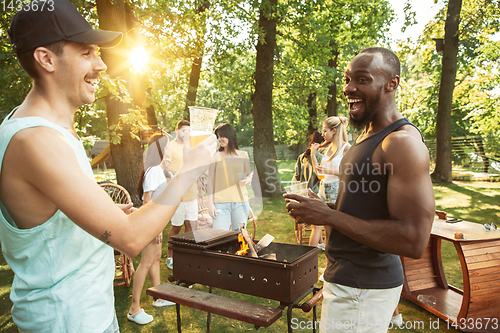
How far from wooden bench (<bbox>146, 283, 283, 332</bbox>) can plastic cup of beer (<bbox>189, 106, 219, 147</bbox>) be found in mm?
1660

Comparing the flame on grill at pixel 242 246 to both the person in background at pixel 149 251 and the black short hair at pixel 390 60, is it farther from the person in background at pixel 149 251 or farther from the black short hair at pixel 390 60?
the black short hair at pixel 390 60

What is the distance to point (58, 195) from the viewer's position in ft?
3.37

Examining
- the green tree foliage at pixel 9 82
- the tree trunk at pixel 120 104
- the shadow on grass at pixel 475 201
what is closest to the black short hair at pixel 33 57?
the green tree foliage at pixel 9 82

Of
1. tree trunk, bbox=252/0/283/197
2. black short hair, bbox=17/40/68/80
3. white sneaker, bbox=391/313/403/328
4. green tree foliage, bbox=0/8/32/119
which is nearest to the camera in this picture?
black short hair, bbox=17/40/68/80

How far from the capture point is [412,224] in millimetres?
1555

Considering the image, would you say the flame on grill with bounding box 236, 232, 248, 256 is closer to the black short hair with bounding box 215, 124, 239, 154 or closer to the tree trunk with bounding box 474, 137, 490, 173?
the black short hair with bounding box 215, 124, 239, 154

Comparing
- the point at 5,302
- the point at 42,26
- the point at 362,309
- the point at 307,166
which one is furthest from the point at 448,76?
the point at 5,302

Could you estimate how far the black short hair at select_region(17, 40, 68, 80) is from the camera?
115 cm

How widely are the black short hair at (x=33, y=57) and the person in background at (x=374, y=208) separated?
4.82ft

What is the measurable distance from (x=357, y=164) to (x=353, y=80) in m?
0.55

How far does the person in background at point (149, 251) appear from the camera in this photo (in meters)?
3.89

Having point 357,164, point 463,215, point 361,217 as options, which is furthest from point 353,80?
point 463,215

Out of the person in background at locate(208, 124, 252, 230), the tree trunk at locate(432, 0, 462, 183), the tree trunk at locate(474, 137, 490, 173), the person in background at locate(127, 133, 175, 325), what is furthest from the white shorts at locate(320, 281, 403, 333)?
the tree trunk at locate(474, 137, 490, 173)

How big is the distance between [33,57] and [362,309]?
2072 millimetres
